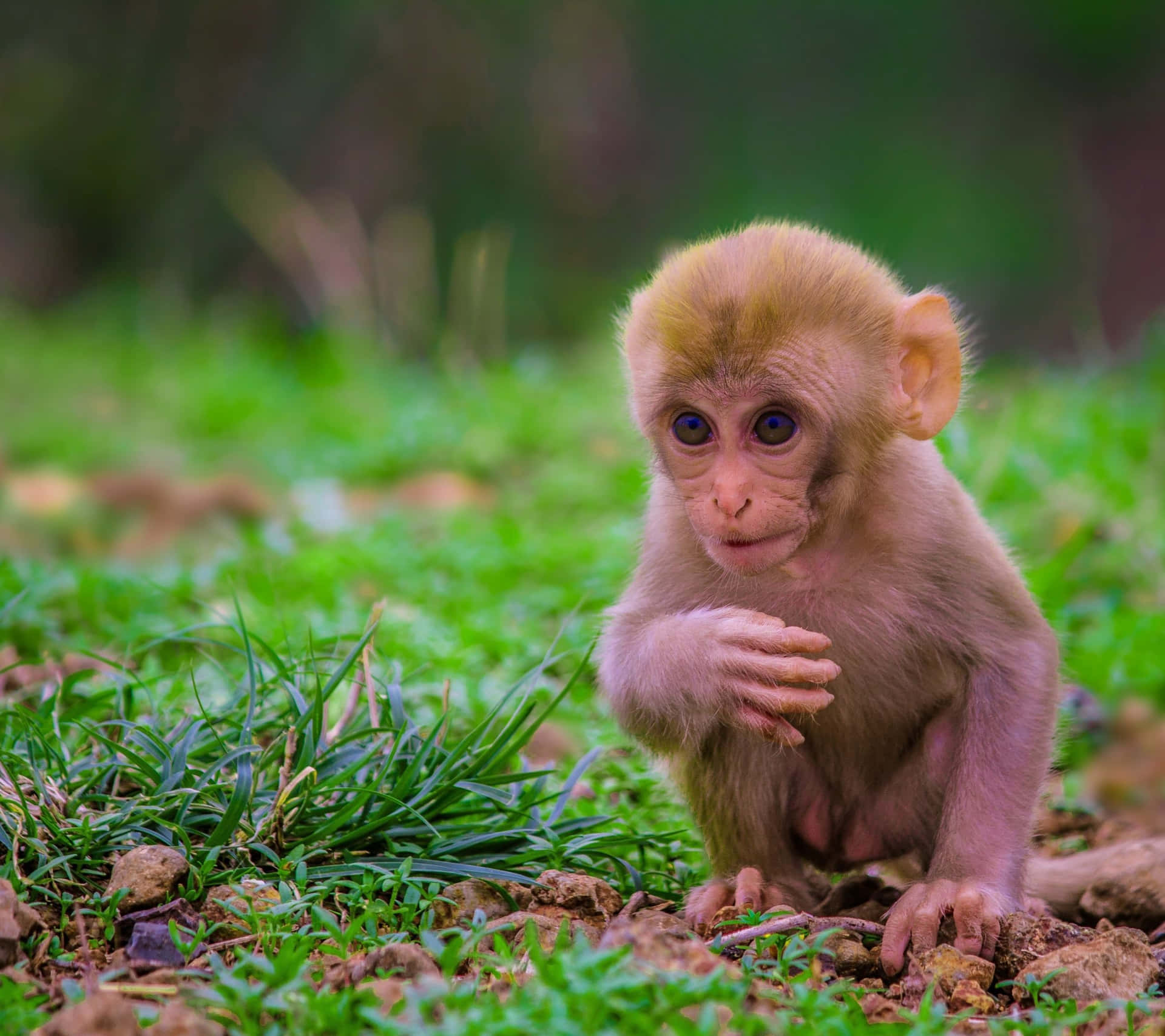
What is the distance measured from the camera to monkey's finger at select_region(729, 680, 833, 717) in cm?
342

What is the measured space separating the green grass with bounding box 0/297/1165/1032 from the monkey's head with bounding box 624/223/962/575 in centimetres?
68

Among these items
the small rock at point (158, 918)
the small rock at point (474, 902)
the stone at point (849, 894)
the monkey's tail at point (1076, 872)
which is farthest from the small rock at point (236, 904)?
the monkey's tail at point (1076, 872)

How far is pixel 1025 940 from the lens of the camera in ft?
10.7

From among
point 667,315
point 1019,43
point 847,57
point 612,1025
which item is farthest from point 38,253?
point 612,1025

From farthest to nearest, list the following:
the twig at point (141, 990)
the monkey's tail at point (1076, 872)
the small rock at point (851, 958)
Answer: the monkey's tail at point (1076, 872), the small rock at point (851, 958), the twig at point (141, 990)

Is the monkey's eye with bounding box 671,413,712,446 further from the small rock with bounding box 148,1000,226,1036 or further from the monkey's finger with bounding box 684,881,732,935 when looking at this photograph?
the small rock with bounding box 148,1000,226,1036

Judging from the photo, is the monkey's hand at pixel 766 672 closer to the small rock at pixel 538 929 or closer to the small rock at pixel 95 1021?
the small rock at pixel 538 929

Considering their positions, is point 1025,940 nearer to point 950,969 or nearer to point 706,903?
point 950,969

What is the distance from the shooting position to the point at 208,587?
5.91 metres

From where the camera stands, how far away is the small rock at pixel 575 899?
344 centimetres

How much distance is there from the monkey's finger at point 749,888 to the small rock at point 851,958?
12.2 inches

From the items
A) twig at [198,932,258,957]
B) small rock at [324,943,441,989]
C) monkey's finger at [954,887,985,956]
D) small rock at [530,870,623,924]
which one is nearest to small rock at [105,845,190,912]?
twig at [198,932,258,957]

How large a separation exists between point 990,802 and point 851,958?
65cm

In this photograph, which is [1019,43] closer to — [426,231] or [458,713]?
[426,231]
